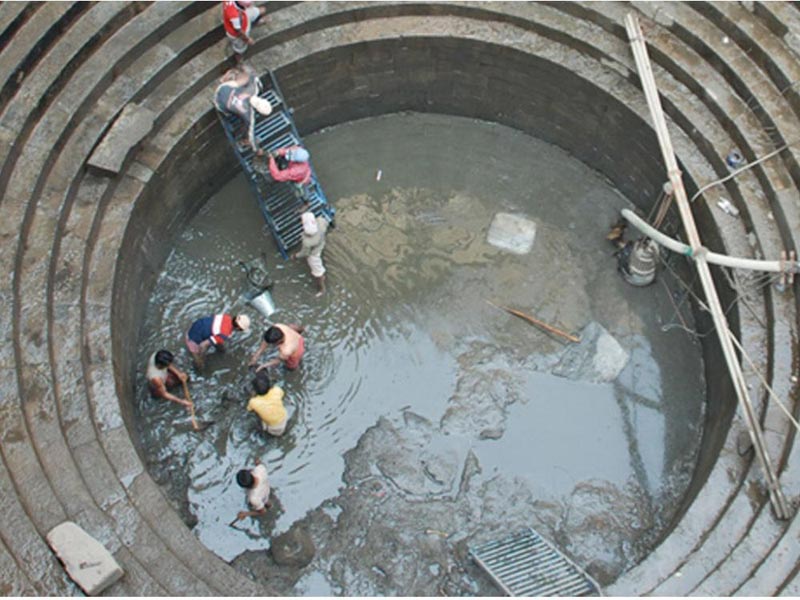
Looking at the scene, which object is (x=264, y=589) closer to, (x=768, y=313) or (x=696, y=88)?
(x=768, y=313)

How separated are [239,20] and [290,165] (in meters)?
1.63

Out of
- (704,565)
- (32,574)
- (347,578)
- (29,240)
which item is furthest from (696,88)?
(32,574)

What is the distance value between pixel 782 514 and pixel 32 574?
6.11 m

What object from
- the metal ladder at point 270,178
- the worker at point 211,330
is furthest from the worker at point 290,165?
the worker at point 211,330

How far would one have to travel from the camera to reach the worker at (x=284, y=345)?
820 centimetres

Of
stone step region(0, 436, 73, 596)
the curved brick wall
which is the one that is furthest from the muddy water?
stone step region(0, 436, 73, 596)

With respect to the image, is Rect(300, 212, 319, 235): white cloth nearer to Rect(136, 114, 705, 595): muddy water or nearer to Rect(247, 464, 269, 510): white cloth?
Rect(136, 114, 705, 595): muddy water

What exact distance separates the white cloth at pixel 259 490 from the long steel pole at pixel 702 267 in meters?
4.32

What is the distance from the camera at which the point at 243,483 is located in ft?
24.7

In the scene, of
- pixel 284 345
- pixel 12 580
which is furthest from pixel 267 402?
pixel 12 580

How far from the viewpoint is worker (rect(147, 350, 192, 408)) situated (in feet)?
26.8

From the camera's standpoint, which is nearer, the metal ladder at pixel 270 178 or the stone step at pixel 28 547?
the stone step at pixel 28 547

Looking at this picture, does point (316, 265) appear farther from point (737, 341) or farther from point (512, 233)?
point (737, 341)

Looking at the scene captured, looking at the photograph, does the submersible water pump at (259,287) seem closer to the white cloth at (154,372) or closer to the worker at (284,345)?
the worker at (284,345)
